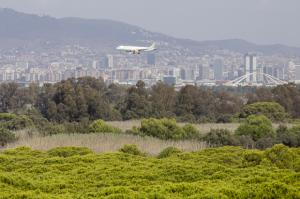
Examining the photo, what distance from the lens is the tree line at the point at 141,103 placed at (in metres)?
33.2

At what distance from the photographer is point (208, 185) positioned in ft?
32.2

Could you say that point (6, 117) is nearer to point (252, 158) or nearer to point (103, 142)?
point (103, 142)

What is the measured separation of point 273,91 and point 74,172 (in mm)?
28597

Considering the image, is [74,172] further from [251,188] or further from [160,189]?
[251,188]

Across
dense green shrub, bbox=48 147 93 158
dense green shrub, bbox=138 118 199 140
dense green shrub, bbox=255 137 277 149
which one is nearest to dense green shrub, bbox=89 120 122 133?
dense green shrub, bbox=138 118 199 140

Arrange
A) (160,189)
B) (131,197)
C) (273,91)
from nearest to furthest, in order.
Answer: (131,197) → (160,189) → (273,91)

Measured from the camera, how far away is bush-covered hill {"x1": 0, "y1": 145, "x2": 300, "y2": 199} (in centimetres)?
883

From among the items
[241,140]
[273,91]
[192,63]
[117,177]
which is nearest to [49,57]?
[192,63]

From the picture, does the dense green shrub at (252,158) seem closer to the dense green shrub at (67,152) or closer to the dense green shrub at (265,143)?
the dense green shrub at (67,152)

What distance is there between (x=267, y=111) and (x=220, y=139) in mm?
11291

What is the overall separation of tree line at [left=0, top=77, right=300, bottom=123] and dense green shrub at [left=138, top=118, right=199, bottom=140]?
6.70 meters

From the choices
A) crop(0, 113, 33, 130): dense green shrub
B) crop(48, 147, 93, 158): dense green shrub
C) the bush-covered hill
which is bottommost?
crop(0, 113, 33, 130): dense green shrub

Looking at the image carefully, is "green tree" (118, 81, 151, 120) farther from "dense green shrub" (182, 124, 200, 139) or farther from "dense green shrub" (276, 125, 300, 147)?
"dense green shrub" (276, 125, 300, 147)

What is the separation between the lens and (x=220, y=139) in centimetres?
2248
